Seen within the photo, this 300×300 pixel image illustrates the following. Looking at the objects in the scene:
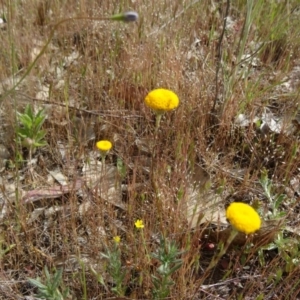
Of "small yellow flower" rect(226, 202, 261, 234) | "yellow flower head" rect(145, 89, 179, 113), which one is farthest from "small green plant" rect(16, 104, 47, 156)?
"small yellow flower" rect(226, 202, 261, 234)

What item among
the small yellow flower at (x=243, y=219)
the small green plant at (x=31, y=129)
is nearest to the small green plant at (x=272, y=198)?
the small yellow flower at (x=243, y=219)

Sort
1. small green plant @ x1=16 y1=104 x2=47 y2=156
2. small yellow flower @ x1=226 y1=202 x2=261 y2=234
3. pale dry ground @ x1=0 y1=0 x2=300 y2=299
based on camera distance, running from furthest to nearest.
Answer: small green plant @ x1=16 y1=104 x2=47 y2=156 < pale dry ground @ x1=0 y1=0 x2=300 y2=299 < small yellow flower @ x1=226 y1=202 x2=261 y2=234

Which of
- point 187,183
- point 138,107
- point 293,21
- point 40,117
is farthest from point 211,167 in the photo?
point 293,21

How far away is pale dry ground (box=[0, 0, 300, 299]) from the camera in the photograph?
52.5 inches

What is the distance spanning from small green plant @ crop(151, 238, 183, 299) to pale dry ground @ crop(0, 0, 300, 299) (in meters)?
0.08

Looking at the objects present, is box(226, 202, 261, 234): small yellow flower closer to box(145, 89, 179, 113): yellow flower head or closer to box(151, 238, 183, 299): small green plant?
box(151, 238, 183, 299): small green plant

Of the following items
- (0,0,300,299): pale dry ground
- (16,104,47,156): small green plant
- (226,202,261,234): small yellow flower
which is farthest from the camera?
(16,104,47,156): small green plant

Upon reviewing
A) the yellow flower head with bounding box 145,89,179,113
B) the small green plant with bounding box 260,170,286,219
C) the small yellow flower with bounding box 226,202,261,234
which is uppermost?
the yellow flower head with bounding box 145,89,179,113

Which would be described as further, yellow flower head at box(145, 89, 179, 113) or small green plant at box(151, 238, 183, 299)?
yellow flower head at box(145, 89, 179, 113)

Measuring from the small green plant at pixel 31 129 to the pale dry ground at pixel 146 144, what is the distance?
0.21ft

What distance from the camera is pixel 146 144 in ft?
5.53

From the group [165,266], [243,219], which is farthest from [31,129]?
[243,219]

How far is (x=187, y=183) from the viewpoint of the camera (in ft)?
4.93

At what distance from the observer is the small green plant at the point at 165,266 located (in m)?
1.11
